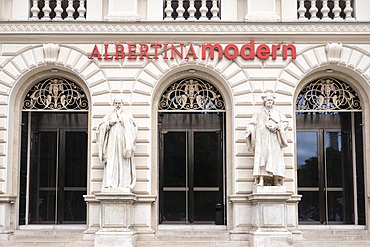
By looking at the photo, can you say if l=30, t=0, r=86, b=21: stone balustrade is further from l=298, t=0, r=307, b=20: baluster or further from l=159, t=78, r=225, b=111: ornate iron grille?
l=298, t=0, r=307, b=20: baluster

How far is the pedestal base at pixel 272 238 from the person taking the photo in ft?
55.0

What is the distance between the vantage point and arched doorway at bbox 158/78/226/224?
19.3 metres

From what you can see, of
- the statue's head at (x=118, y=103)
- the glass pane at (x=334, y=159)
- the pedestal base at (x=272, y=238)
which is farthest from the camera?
the glass pane at (x=334, y=159)

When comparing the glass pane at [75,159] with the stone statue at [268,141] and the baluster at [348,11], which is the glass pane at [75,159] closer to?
the stone statue at [268,141]

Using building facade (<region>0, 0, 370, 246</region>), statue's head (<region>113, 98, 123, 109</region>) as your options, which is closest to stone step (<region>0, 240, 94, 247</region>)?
building facade (<region>0, 0, 370, 246</region>)

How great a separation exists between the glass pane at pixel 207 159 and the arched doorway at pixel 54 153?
3.64 meters

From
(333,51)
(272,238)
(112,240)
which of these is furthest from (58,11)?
(272,238)

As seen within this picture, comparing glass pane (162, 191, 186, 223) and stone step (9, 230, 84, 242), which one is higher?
glass pane (162, 191, 186, 223)

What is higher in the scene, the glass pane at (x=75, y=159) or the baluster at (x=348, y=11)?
the baluster at (x=348, y=11)

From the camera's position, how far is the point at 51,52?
18922mm

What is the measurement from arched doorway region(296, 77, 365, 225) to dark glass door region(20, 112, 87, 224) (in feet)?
23.4

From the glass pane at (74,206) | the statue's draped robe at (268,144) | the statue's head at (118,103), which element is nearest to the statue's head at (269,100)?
the statue's draped robe at (268,144)

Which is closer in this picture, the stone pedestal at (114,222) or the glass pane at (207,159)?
the stone pedestal at (114,222)

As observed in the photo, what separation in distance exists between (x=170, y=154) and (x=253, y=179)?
9.59 feet
